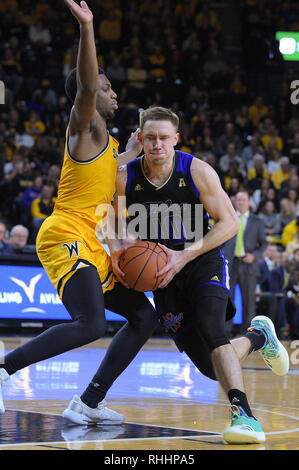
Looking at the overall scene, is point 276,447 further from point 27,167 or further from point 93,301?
point 27,167

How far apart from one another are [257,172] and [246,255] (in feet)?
15.9

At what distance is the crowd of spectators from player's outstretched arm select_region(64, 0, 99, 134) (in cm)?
955

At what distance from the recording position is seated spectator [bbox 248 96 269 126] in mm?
20203

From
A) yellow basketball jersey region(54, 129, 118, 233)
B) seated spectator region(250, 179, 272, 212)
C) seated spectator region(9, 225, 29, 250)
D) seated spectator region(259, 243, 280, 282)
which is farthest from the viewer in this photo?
seated spectator region(250, 179, 272, 212)

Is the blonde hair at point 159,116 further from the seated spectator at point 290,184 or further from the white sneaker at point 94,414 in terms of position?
the seated spectator at point 290,184

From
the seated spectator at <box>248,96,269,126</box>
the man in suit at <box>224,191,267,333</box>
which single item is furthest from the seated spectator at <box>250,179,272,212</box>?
the seated spectator at <box>248,96,269,126</box>

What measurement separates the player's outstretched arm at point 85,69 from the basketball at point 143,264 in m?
0.78

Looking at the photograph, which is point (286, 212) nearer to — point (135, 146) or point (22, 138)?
point (22, 138)

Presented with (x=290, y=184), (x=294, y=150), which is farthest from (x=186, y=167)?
(x=294, y=150)

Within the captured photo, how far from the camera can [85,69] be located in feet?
15.2

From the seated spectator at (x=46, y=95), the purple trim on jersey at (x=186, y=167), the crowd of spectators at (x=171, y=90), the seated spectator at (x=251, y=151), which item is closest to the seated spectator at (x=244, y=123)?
the crowd of spectators at (x=171, y=90)

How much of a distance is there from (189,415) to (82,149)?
1869mm

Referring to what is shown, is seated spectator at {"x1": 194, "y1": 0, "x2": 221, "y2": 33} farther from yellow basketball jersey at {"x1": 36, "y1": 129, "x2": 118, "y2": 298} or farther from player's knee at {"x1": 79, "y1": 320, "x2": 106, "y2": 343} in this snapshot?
player's knee at {"x1": 79, "y1": 320, "x2": 106, "y2": 343}

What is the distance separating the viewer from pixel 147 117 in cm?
503
